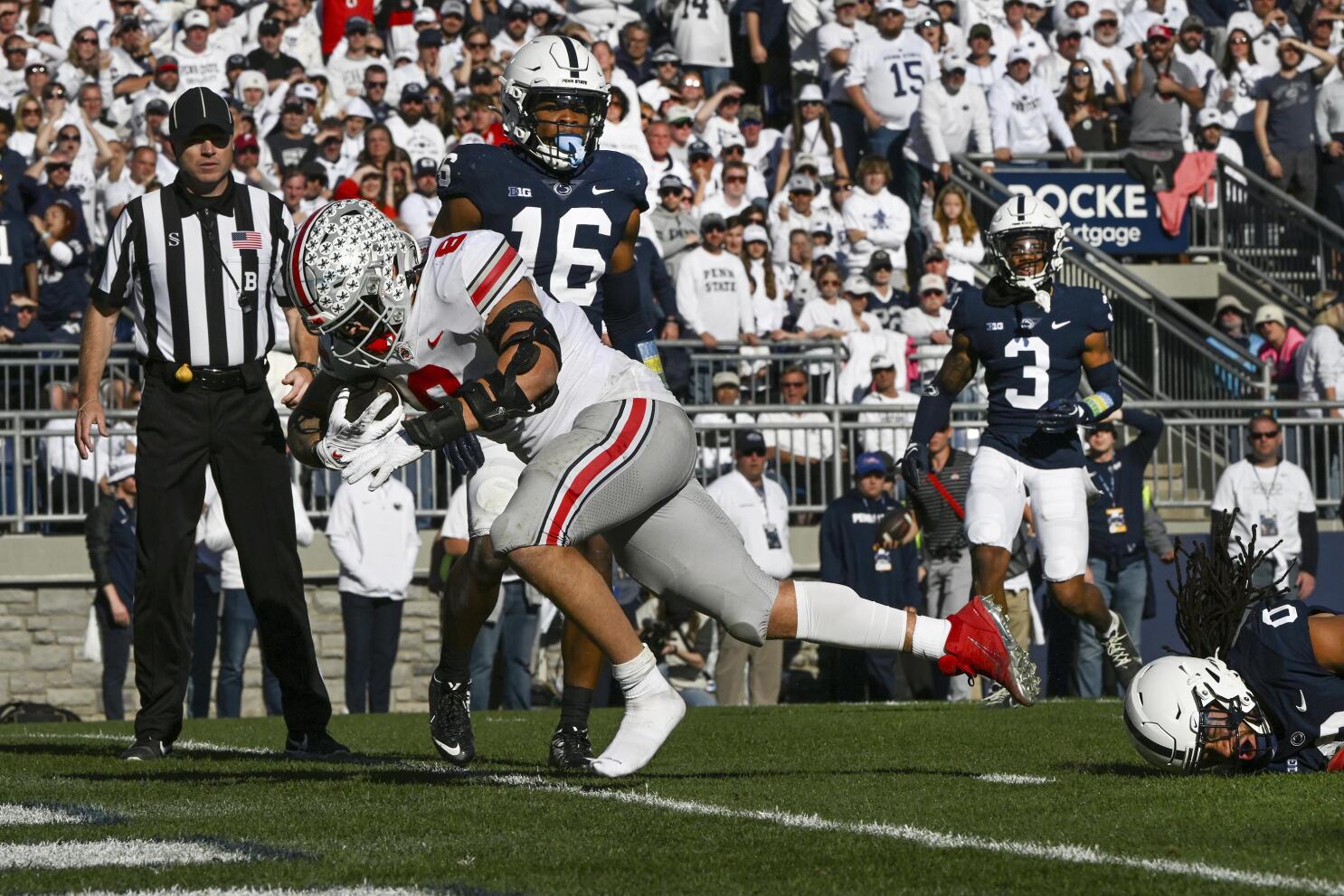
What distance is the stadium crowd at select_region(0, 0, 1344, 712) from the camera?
12133 mm

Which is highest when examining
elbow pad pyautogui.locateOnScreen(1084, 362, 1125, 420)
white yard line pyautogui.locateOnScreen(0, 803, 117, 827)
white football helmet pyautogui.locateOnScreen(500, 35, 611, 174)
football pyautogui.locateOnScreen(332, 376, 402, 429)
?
white football helmet pyautogui.locateOnScreen(500, 35, 611, 174)

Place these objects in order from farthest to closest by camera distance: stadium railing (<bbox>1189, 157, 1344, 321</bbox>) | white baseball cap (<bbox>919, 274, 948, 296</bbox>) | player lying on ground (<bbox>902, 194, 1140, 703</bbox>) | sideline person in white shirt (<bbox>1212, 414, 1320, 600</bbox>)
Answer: stadium railing (<bbox>1189, 157, 1344, 321</bbox>)
white baseball cap (<bbox>919, 274, 948, 296</bbox>)
sideline person in white shirt (<bbox>1212, 414, 1320, 600</bbox>)
player lying on ground (<bbox>902, 194, 1140, 703</bbox>)

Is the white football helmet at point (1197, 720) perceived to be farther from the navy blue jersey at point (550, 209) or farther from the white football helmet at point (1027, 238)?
the white football helmet at point (1027, 238)

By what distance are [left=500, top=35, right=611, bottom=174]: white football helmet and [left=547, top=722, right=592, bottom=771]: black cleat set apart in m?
1.58

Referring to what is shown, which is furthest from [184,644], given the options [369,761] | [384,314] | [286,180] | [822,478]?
[286,180]

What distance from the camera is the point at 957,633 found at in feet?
17.0

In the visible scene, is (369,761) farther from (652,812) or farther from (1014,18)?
(1014,18)

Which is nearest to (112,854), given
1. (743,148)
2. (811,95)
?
(743,148)

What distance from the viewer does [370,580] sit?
11.3 metres

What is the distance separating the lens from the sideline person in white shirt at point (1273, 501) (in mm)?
12391

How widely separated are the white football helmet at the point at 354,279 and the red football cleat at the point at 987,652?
1.54m

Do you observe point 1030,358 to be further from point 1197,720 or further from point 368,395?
point 368,395

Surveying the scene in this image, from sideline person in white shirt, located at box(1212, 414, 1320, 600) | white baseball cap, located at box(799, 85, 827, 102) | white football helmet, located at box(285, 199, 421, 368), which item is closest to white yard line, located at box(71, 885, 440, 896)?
white football helmet, located at box(285, 199, 421, 368)

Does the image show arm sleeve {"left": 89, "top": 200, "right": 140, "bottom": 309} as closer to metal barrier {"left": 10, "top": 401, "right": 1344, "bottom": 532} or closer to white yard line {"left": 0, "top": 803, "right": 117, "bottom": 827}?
white yard line {"left": 0, "top": 803, "right": 117, "bottom": 827}
